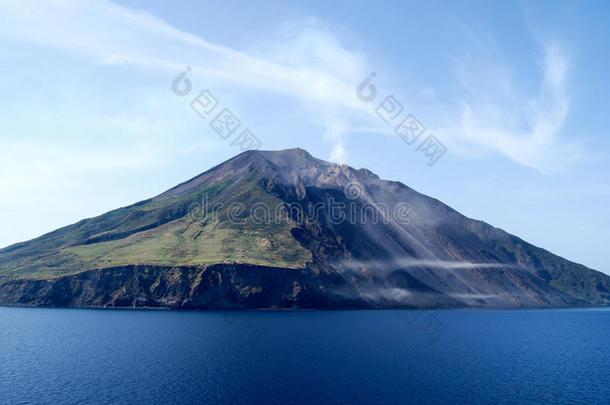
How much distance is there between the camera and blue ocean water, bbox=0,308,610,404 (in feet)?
212

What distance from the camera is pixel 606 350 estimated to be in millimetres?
122938

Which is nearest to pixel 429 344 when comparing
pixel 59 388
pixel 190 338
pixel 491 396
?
pixel 491 396

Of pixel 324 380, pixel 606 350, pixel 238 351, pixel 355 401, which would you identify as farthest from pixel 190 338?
pixel 606 350

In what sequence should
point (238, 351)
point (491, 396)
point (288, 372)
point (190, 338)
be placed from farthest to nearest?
point (190, 338)
point (238, 351)
point (288, 372)
point (491, 396)

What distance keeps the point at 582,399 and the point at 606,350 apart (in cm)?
7269

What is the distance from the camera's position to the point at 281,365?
83.0 m

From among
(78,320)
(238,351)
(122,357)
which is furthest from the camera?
(78,320)

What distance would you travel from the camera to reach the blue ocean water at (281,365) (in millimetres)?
64562

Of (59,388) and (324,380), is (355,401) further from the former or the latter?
(59,388)

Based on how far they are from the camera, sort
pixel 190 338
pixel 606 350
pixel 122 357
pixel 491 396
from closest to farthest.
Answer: pixel 491 396 → pixel 122 357 → pixel 190 338 → pixel 606 350

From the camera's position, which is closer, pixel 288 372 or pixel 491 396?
pixel 491 396

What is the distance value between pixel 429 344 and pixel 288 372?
188ft

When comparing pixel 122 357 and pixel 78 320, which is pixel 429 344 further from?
pixel 78 320

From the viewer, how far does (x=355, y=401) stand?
61938 mm
